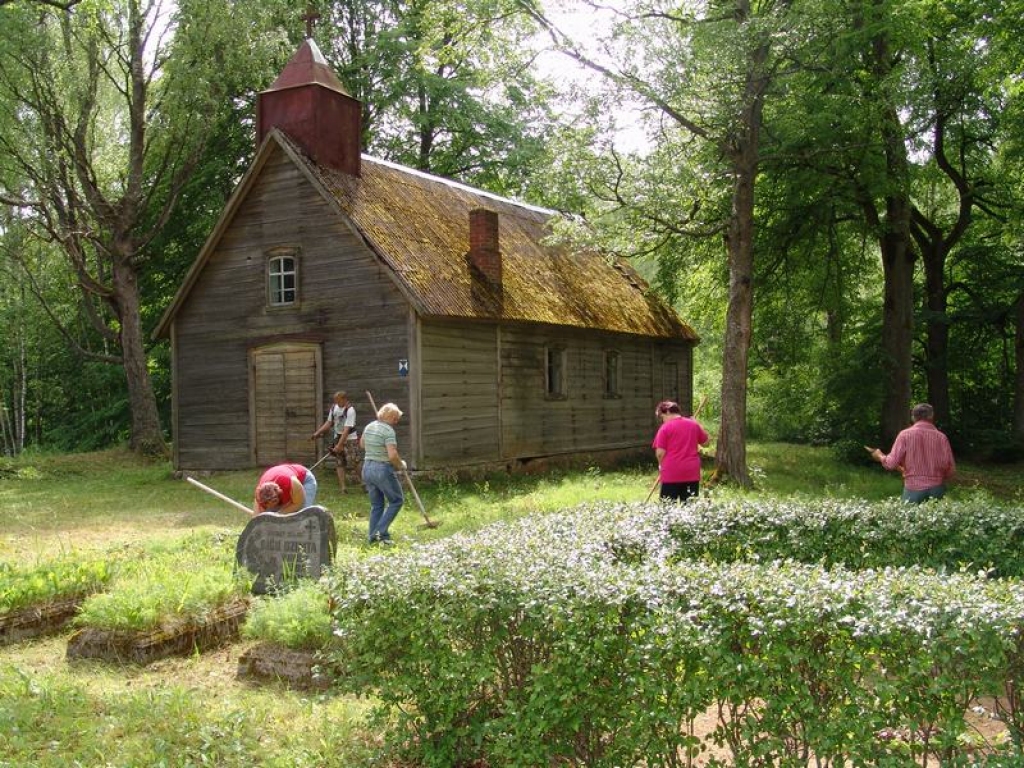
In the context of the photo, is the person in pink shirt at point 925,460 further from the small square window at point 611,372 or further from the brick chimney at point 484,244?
the small square window at point 611,372

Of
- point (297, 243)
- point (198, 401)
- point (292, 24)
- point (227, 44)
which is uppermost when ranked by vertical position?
point (292, 24)

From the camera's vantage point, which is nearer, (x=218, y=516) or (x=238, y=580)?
(x=238, y=580)

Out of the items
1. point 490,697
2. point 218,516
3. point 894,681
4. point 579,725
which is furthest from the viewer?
point 218,516

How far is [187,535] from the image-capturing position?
12648mm

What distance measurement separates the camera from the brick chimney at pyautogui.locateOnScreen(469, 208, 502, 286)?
20938 millimetres

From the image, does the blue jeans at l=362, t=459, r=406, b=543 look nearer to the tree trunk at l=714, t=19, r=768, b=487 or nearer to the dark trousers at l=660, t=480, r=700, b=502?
the dark trousers at l=660, t=480, r=700, b=502

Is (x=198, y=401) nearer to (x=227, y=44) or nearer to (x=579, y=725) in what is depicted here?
(x=227, y=44)

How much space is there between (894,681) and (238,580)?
6.23 meters

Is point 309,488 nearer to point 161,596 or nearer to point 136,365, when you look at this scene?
point 161,596

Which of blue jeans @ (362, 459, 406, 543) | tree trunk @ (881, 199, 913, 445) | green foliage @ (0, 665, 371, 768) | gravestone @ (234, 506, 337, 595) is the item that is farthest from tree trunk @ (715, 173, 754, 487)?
green foliage @ (0, 665, 371, 768)

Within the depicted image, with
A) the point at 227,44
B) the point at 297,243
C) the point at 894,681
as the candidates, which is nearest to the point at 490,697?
the point at 894,681

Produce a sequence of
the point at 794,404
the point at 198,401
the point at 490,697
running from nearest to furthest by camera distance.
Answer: the point at 490,697, the point at 198,401, the point at 794,404

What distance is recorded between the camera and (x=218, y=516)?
15438 millimetres

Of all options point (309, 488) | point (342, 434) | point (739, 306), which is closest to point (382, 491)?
point (309, 488)
